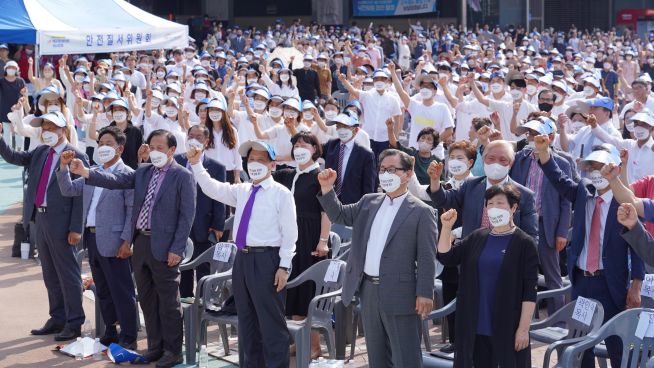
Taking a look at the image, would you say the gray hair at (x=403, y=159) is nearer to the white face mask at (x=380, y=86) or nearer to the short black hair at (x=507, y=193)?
the short black hair at (x=507, y=193)

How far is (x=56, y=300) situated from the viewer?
34.2ft

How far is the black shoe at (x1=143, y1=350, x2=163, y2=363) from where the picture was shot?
9406 mm

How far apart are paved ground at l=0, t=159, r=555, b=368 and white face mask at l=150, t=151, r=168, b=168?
163 centimetres

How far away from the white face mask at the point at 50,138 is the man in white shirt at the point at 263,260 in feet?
7.69

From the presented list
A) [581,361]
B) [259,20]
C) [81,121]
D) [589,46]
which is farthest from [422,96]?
[259,20]

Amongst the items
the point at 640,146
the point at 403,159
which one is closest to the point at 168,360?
the point at 403,159

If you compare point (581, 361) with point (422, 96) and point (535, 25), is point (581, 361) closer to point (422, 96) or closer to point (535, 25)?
point (422, 96)

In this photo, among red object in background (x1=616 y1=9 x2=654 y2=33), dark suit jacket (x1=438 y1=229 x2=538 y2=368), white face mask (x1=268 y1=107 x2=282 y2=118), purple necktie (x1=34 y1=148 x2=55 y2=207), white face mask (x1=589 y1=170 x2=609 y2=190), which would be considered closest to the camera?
dark suit jacket (x1=438 y1=229 x2=538 y2=368)

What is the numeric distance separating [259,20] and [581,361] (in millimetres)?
39819

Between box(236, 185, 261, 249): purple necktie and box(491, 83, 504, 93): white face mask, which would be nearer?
box(236, 185, 261, 249): purple necktie

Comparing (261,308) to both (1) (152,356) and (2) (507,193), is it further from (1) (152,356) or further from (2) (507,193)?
(2) (507,193)

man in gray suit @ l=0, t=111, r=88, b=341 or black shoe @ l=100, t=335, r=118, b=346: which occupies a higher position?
man in gray suit @ l=0, t=111, r=88, b=341

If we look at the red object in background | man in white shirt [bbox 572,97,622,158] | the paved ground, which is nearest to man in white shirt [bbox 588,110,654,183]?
man in white shirt [bbox 572,97,622,158]

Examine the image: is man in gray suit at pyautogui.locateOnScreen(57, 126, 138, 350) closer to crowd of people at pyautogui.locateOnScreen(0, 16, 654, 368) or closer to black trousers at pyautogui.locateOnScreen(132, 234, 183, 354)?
crowd of people at pyautogui.locateOnScreen(0, 16, 654, 368)
